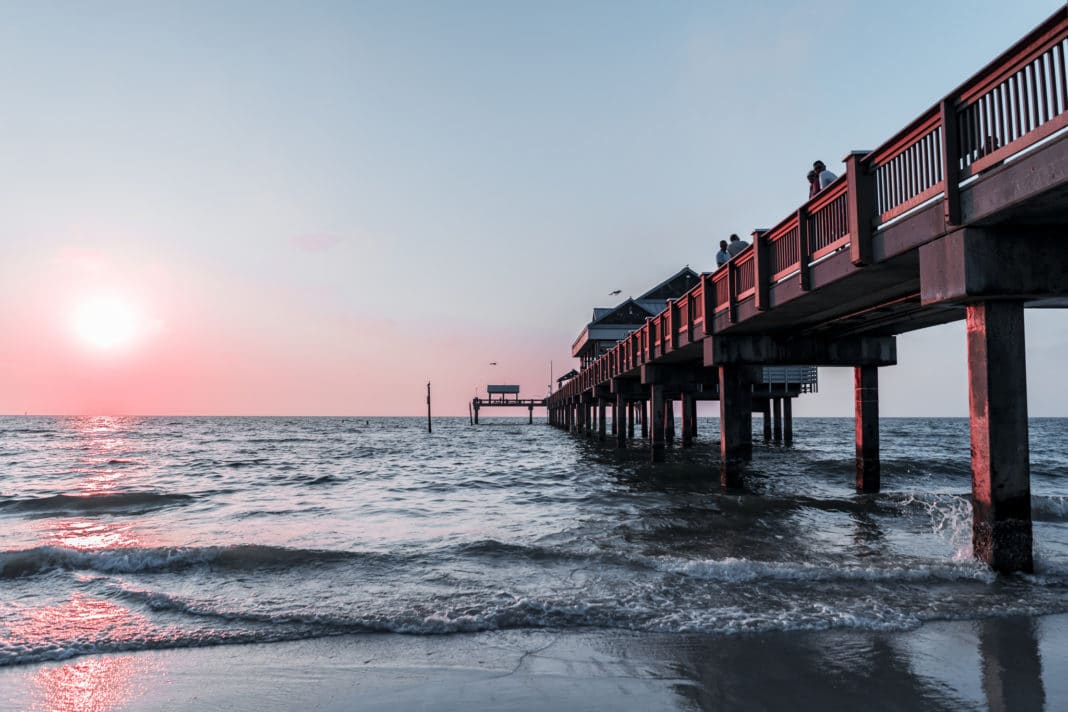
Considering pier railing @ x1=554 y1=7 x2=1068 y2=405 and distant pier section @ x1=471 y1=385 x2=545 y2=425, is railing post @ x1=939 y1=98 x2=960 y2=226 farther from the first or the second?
distant pier section @ x1=471 y1=385 x2=545 y2=425

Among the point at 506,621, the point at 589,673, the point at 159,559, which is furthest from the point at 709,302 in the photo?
the point at 159,559

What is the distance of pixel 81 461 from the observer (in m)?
34.9

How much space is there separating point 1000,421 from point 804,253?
4.16 m

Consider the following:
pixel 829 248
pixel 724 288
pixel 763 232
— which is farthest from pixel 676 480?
pixel 829 248

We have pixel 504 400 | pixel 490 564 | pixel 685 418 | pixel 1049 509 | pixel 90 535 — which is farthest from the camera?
pixel 504 400

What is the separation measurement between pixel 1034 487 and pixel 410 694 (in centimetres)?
2292

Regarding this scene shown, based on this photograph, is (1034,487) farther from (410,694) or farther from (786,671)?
(410,694)

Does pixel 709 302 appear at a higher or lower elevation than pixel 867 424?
higher

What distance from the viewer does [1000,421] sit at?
7.17 m

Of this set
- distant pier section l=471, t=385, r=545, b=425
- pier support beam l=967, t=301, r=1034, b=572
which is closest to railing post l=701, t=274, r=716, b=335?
pier support beam l=967, t=301, r=1034, b=572

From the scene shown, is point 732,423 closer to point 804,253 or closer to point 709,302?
point 709,302

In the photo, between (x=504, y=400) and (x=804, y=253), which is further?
→ (x=504, y=400)

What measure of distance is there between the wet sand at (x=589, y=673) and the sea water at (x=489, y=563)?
38cm

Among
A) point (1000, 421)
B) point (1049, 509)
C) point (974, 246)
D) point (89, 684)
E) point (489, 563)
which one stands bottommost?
point (1049, 509)
